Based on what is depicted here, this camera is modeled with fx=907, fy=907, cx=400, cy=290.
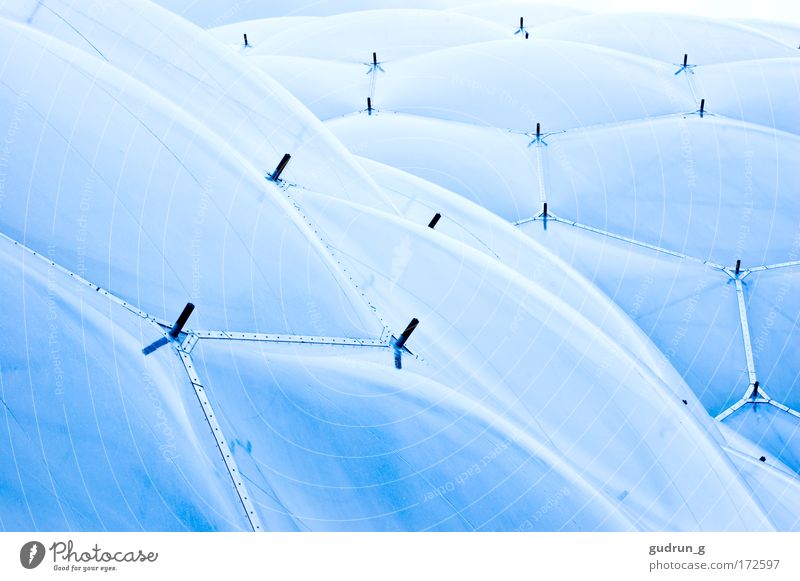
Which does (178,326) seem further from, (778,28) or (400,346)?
(778,28)

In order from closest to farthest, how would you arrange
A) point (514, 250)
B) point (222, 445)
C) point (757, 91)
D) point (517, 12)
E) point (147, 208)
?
point (222, 445)
point (147, 208)
point (514, 250)
point (757, 91)
point (517, 12)

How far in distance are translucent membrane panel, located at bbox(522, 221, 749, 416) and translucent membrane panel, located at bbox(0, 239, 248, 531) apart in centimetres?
1131

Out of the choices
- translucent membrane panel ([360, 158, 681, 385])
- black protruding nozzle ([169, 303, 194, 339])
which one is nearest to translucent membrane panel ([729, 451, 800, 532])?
translucent membrane panel ([360, 158, 681, 385])

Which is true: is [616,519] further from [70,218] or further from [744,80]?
[744,80]

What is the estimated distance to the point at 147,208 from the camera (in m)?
11.2

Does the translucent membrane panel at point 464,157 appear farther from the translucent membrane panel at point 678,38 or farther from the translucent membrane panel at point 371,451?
the translucent membrane panel at point 371,451

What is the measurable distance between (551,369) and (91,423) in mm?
7111

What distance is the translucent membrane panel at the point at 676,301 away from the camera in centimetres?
1816

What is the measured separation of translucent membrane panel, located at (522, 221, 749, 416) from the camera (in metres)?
18.2

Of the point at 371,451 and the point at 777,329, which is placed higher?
→ the point at 777,329

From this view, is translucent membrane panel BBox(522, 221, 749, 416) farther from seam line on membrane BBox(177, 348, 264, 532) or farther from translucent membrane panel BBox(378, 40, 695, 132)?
seam line on membrane BBox(177, 348, 264, 532)

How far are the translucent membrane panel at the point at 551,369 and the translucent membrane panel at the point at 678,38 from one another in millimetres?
12348

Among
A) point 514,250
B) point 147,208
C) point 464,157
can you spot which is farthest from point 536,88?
point 147,208

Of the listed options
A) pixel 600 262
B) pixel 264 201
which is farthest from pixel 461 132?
pixel 264 201
